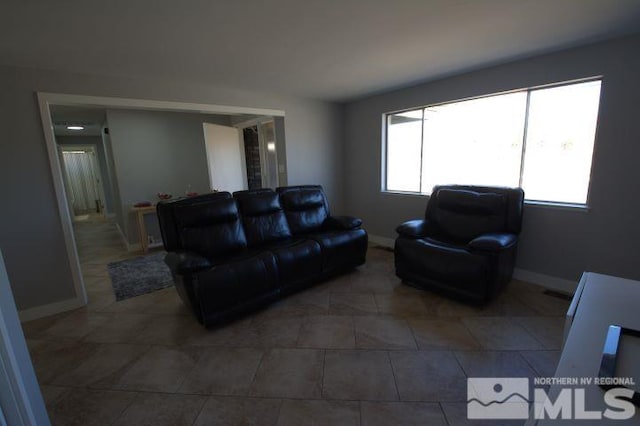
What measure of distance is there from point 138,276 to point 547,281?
469cm

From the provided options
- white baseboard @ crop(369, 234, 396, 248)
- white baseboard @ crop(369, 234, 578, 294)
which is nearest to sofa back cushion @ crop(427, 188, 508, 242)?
white baseboard @ crop(369, 234, 578, 294)

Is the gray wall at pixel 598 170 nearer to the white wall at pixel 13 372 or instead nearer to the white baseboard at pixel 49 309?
the white wall at pixel 13 372

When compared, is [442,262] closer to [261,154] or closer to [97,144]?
[261,154]

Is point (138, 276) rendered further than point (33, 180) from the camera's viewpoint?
Yes

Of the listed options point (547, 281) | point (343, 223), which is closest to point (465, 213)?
point (547, 281)

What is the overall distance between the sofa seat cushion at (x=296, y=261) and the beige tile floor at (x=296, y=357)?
198mm

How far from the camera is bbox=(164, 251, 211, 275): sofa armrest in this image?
2162 mm

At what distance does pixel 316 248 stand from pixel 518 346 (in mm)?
1823

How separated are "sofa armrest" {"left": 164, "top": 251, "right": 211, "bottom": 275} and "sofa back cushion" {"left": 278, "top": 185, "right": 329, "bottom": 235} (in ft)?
4.07

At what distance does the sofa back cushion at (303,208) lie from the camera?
3367 millimetres

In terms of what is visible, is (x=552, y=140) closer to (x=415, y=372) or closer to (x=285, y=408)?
(x=415, y=372)

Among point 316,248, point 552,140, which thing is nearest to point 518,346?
point 316,248

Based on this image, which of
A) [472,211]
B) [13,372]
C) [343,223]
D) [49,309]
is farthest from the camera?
[343,223]

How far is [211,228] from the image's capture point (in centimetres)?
273
